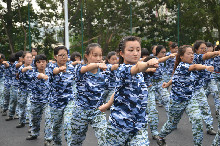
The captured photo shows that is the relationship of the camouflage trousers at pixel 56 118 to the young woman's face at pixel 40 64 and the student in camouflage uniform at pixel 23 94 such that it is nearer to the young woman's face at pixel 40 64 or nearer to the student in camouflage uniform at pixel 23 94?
the young woman's face at pixel 40 64

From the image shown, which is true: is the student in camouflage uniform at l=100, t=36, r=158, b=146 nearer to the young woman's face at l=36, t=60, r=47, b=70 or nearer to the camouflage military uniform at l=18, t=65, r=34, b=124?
the young woman's face at l=36, t=60, r=47, b=70

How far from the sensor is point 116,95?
324 centimetres

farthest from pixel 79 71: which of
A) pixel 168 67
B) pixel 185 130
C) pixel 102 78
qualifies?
pixel 168 67

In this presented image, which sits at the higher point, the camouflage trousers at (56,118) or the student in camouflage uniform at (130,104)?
the student in camouflage uniform at (130,104)

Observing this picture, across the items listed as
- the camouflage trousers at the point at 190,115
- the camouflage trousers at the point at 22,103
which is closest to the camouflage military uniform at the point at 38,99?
the camouflage trousers at the point at 22,103

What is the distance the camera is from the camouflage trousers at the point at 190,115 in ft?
15.3

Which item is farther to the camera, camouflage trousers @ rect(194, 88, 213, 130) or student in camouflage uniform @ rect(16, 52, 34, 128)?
student in camouflage uniform @ rect(16, 52, 34, 128)

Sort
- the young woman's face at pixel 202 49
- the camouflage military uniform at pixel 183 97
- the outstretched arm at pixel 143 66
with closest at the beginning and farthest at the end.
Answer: the outstretched arm at pixel 143 66 < the camouflage military uniform at pixel 183 97 < the young woman's face at pixel 202 49

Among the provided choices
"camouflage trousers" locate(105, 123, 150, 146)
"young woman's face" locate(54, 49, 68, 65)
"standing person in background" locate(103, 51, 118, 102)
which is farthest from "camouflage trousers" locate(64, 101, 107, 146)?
"standing person in background" locate(103, 51, 118, 102)

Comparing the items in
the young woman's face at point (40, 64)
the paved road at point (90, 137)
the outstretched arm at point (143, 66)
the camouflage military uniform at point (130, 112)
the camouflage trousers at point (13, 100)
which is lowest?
the paved road at point (90, 137)

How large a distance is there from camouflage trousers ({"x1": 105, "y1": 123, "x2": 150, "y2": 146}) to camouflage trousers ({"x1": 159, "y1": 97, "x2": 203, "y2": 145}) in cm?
182

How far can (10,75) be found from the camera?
356 inches

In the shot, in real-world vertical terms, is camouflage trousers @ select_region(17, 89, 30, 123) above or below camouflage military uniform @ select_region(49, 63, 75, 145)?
below

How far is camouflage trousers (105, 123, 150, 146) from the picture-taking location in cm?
311
